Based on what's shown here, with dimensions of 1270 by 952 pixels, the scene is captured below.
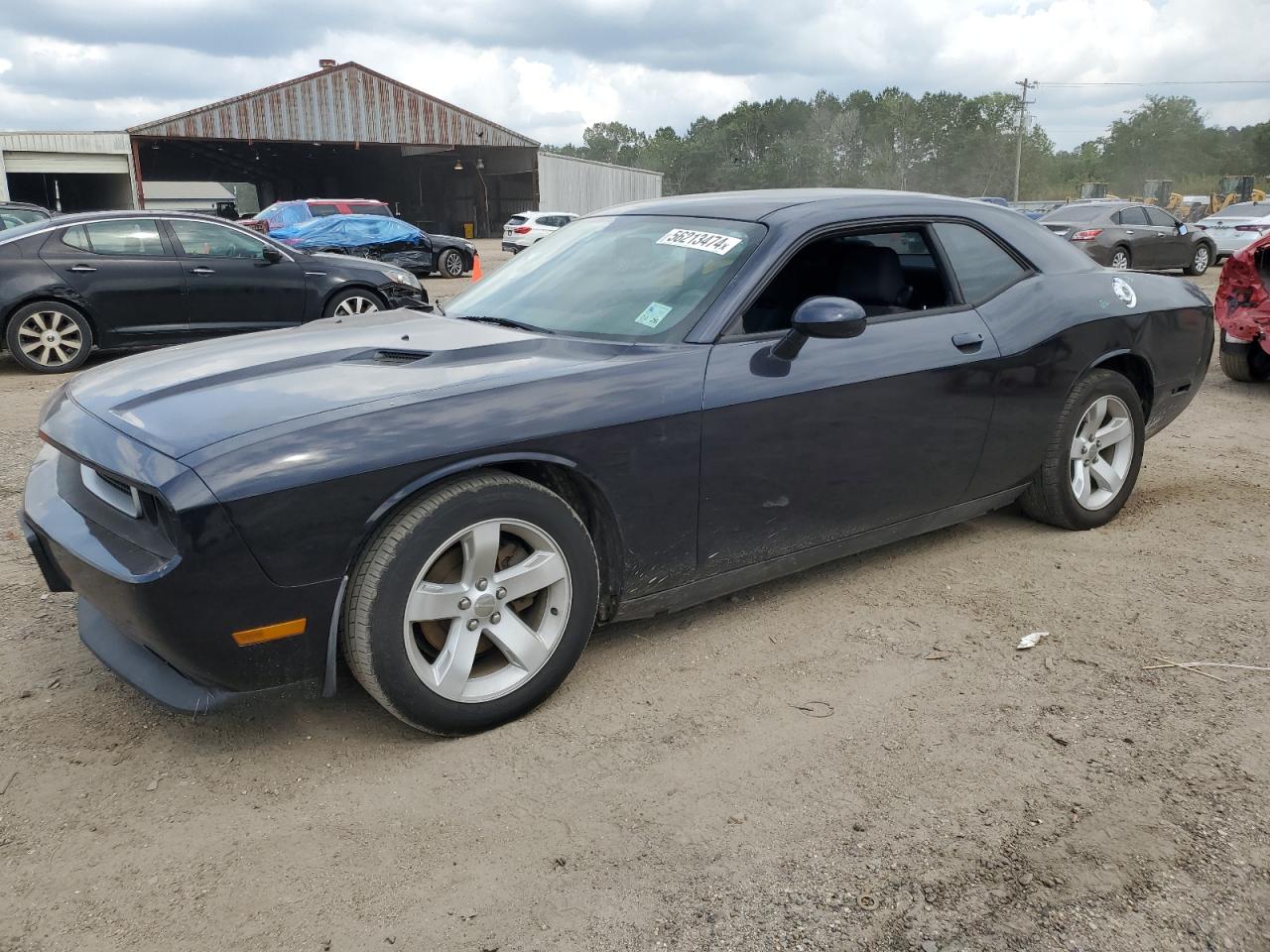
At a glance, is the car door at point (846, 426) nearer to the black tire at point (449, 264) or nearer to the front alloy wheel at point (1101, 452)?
the front alloy wheel at point (1101, 452)

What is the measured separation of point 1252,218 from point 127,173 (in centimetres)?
3846

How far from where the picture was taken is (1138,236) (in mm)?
17844

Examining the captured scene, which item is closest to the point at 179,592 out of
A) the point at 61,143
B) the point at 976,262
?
the point at 976,262

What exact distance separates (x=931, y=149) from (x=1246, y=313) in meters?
81.0

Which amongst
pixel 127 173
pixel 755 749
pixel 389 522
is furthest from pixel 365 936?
pixel 127 173

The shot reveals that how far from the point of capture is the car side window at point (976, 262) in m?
3.98

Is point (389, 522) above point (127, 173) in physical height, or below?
below

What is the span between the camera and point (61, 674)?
322 cm

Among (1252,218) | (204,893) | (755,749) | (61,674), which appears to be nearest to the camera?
(204,893)

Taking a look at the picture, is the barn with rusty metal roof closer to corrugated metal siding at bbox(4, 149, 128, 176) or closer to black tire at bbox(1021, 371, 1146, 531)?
corrugated metal siding at bbox(4, 149, 128, 176)

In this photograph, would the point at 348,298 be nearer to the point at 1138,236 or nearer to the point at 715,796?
the point at 715,796

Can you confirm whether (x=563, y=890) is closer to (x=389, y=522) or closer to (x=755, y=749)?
(x=755, y=749)

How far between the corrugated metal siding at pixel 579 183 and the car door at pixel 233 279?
113 feet

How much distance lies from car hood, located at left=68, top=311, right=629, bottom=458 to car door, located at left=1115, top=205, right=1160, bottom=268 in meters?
17.3
